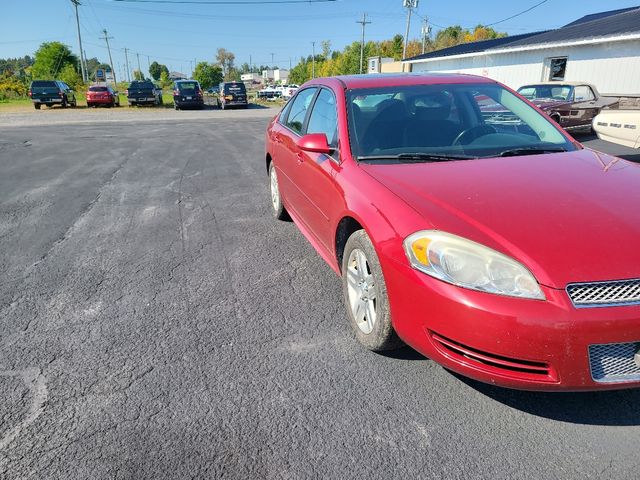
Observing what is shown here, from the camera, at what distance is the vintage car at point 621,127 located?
6508 mm

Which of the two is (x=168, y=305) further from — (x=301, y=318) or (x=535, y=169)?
(x=535, y=169)

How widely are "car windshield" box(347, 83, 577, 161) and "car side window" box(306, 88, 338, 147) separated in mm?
154

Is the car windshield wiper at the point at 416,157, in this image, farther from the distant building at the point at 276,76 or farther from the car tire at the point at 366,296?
the distant building at the point at 276,76

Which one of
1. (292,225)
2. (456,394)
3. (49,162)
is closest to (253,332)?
(456,394)

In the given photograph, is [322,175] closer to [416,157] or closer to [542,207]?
[416,157]

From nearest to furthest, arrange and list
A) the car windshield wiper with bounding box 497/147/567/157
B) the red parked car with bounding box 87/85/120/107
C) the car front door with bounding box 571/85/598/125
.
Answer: the car windshield wiper with bounding box 497/147/567/157 < the car front door with bounding box 571/85/598/125 < the red parked car with bounding box 87/85/120/107

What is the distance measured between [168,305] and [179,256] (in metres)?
1.01

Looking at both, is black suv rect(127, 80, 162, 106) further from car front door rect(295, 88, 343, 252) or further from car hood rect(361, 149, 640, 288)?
car hood rect(361, 149, 640, 288)

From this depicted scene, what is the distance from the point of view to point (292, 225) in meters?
5.31

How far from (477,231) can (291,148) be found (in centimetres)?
256

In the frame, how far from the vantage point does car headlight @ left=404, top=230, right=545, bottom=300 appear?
206cm

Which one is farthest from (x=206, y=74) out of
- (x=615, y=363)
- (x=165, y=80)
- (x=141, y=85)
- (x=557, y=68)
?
(x=615, y=363)

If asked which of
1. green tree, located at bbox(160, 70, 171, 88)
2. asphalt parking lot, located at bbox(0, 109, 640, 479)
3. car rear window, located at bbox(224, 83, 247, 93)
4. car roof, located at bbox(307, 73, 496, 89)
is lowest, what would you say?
asphalt parking lot, located at bbox(0, 109, 640, 479)

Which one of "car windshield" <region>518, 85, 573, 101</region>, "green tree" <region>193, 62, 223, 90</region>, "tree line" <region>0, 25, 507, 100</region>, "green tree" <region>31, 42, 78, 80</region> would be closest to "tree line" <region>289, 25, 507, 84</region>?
"tree line" <region>0, 25, 507, 100</region>
